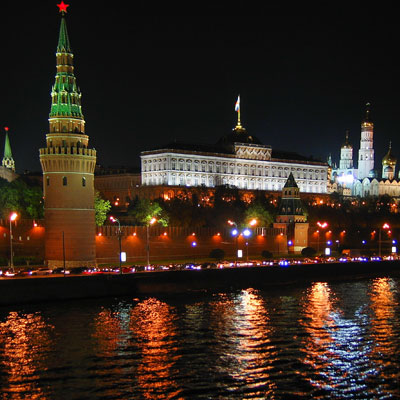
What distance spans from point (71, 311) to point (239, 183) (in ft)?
420

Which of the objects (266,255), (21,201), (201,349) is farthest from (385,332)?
(21,201)

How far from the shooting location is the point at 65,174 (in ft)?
269

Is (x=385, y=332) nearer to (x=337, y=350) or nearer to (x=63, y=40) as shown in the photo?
(x=337, y=350)

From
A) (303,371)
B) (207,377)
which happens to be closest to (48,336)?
(207,377)

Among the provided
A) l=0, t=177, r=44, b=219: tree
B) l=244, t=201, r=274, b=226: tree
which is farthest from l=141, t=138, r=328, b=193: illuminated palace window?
l=0, t=177, r=44, b=219: tree

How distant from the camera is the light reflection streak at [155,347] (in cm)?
3922

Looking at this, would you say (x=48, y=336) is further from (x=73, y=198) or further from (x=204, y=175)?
(x=204, y=175)

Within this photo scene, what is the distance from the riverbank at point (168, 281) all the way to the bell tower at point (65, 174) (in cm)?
1162

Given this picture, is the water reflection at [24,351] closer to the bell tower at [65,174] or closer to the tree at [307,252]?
the bell tower at [65,174]

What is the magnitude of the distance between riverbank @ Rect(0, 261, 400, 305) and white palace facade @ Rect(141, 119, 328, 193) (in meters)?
79.8

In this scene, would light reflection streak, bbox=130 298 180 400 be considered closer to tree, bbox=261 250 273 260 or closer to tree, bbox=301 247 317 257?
tree, bbox=261 250 273 260

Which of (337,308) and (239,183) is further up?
(239,183)

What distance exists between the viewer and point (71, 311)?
61875 millimetres

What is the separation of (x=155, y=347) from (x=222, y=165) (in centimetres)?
13690
